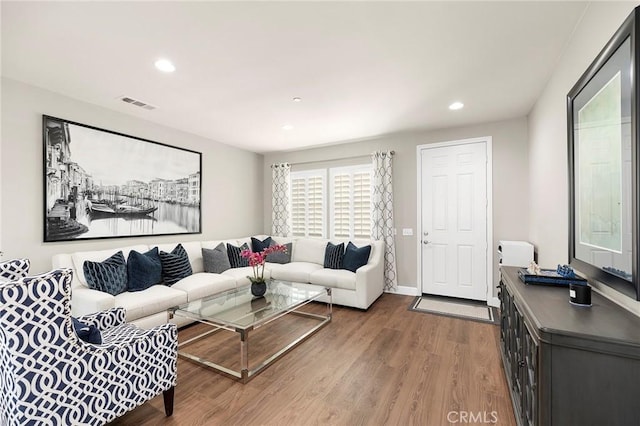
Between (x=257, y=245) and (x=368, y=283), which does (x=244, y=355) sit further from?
(x=257, y=245)

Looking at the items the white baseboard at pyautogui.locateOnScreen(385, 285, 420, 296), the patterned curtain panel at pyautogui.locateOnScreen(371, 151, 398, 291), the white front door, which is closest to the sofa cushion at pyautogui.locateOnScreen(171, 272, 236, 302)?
the patterned curtain panel at pyautogui.locateOnScreen(371, 151, 398, 291)

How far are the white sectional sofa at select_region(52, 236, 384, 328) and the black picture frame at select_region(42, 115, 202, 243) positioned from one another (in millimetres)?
340

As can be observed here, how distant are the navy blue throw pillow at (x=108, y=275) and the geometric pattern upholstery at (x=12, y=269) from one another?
1.59 meters

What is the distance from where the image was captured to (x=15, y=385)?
1282 millimetres

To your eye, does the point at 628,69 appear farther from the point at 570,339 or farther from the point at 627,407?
the point at 627,407

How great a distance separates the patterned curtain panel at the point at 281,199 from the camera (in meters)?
5.76

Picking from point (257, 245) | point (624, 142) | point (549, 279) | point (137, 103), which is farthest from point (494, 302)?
point (137, 103)

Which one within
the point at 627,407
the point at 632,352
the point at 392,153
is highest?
the point at 392,153

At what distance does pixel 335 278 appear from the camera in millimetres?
4086

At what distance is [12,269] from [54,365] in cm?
57

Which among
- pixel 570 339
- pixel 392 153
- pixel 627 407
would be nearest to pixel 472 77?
pixel 392 153

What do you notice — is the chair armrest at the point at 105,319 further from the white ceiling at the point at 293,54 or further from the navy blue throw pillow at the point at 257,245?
the navy blue throw pillow at the point at 257,245

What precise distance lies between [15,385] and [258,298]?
1969mm

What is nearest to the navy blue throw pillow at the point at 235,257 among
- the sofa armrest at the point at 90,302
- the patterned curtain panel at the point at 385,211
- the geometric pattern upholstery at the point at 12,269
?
the sofa armrest at the point at 90,302
